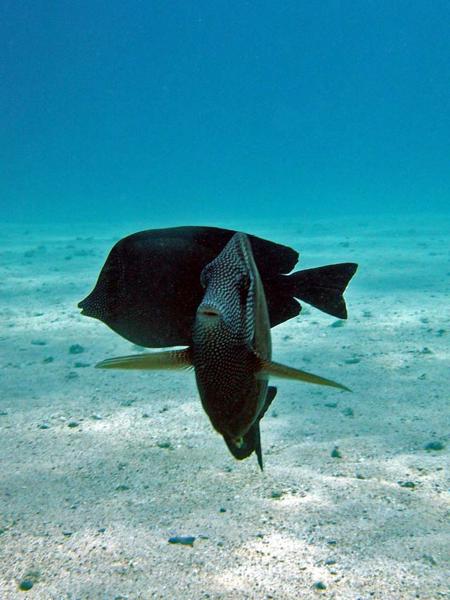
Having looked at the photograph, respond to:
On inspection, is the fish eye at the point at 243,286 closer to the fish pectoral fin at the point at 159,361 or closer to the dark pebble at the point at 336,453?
the fish pectoral fin at the point at 159,361

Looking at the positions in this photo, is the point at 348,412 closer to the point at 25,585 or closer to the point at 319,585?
the point at 319,585

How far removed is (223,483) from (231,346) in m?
3.38

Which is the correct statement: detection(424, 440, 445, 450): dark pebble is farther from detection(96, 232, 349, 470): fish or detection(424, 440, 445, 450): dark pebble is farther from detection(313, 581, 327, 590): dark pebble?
detection(96, 232, 349, 470): fish

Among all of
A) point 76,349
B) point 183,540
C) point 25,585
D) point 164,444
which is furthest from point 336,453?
point 76,349

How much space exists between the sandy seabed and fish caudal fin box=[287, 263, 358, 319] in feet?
7.33

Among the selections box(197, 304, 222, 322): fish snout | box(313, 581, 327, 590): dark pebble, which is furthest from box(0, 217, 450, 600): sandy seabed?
box(197, 304, 222, 322): fish snout

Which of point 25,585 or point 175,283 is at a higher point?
point 175,283

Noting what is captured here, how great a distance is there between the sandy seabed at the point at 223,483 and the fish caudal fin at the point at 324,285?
7.33 feet

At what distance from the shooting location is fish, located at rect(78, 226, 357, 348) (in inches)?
37.7

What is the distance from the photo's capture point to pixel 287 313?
1.03 meters

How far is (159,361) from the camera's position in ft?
2.34

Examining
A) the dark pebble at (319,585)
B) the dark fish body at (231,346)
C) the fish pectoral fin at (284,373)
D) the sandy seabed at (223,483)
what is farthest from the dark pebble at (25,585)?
the fish pectoral fin at (284,373)

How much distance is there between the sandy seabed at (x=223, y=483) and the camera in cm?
281

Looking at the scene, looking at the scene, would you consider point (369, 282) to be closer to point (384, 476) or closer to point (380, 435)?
point (380, 435)
